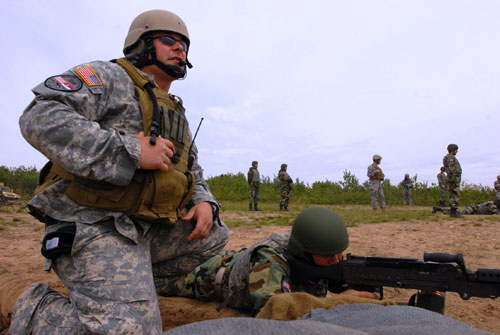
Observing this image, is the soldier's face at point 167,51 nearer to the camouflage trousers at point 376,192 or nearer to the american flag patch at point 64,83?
the american flag patch at point 64,83

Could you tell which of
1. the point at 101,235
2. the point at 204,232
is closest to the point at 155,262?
the point at 204,232

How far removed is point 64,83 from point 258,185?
43.9ft

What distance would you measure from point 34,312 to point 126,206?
614 mm

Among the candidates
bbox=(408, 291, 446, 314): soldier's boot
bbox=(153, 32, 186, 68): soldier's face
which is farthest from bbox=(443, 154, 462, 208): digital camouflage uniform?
bbox=(153, 32, 186, 68): soldier's face

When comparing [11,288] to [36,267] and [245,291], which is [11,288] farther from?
[36,267]

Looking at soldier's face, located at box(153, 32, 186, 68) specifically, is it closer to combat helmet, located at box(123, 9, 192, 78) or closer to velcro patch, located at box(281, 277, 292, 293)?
combat helmet, located at box(123, 9, 192, 78)

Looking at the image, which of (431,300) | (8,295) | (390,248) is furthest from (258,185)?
(8,295)

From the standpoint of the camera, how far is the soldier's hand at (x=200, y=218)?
208 centimetres

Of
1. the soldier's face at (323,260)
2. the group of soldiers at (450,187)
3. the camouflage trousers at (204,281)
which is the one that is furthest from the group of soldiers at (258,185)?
the soldier's face at (323,260)

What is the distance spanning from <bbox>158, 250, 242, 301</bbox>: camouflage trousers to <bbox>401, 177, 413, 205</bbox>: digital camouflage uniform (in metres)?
16.7

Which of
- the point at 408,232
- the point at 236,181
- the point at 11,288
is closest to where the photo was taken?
the point at 11,288

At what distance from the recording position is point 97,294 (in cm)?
166

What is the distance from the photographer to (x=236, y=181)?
2098 centimetres

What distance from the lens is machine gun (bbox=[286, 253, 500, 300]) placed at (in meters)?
2.05
